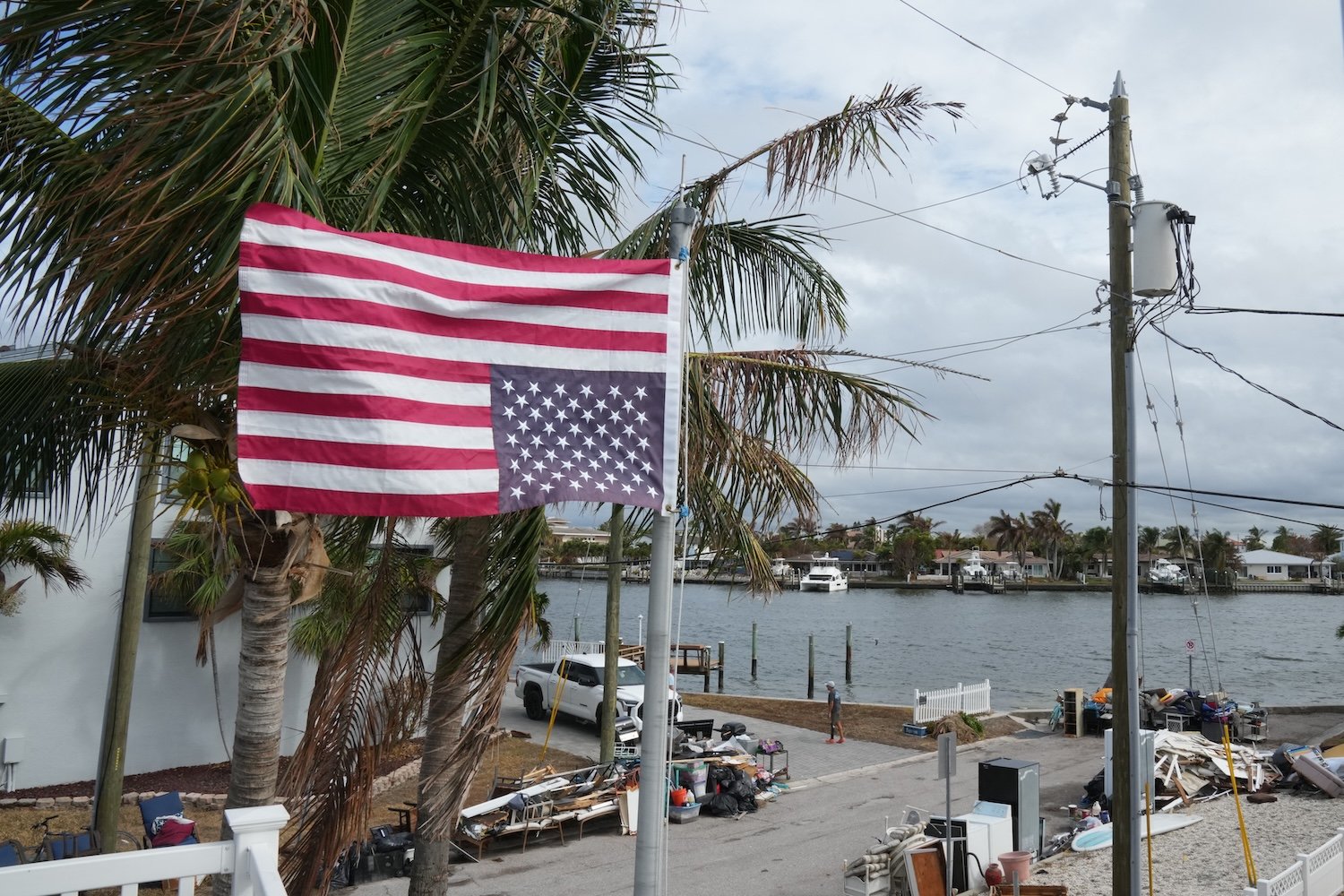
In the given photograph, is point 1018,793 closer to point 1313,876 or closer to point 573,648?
point 1313,876

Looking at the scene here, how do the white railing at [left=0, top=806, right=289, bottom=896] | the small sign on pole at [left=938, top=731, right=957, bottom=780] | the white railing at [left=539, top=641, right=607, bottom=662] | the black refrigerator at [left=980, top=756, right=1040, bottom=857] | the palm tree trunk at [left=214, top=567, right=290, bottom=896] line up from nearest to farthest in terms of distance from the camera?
the white railing at [left=0, top=806, right=289, bottom=896], the palm tree trunk at [left=214, top=567, right=290, bottom=896], the small sign on pole at [left=938, top=731, right=957, bottom=780], the black refrigerator at [left=980, top=756, right=1040, bottom=857], the white railing at [left=539, top=641, right=607, bottom=662]

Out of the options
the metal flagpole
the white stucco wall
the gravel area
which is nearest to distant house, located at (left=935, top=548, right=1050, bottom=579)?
the gravel area

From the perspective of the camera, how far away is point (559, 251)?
7.66 m

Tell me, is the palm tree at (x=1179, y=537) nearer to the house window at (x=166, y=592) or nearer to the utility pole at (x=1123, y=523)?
the utility pole at (x=1123, y=523)

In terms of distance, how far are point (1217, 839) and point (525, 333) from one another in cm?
1658

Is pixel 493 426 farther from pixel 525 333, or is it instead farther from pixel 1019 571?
pixel 1019 571

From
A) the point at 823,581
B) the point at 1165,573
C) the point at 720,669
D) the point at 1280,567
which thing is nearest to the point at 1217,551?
the point at 1165,573

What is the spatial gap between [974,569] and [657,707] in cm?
15979

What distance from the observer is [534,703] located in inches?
1086

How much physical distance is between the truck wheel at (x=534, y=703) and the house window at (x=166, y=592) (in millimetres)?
11050

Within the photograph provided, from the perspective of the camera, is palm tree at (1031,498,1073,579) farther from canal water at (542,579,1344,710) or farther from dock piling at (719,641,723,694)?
dock piling at (719,641,723,694)

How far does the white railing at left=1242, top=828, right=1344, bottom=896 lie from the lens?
10.8 meters

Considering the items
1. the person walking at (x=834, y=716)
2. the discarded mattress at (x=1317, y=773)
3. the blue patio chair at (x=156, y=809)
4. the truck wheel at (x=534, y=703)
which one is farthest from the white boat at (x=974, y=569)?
the blue patio chair at (x=156, y=809)

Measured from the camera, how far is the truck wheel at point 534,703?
90.3 ft
